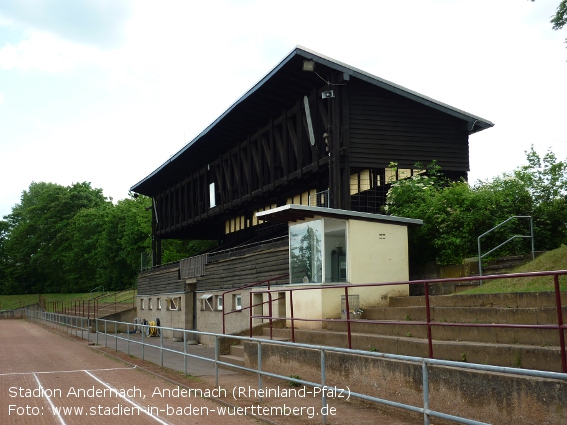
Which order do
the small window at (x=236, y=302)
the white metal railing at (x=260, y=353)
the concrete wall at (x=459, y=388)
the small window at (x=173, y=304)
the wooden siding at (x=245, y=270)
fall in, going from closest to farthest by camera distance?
the white metal railing at (x=260, y=353) < the concrete wall at (x=459, y=388) < the wooden siding at (x=245, y=270) < the small window at (x=236, y=302) < the small window at (x=173, y=304)

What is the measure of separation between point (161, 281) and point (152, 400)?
27.6 meters

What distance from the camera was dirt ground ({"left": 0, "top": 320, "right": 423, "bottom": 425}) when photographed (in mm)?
10391

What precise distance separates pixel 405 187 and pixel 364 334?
8.78 m

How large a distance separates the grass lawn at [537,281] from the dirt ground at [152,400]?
4.15 m

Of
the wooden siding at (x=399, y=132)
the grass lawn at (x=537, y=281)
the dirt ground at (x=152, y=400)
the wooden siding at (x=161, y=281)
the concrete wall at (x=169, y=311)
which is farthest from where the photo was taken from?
the wooden siding at (x=161, y=281)

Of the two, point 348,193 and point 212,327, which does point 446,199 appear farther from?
point 212,327

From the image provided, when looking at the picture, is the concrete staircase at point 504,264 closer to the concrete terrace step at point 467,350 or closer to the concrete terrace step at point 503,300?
the concrete terrace step at point 503,300

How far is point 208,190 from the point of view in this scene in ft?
128

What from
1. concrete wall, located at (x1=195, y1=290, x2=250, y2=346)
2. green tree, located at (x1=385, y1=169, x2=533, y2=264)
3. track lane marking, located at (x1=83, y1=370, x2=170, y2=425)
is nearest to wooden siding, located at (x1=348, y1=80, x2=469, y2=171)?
green tree, located at (x1=385, y1=169, x2=533, y2=264)

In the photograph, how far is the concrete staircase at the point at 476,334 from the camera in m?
9.13

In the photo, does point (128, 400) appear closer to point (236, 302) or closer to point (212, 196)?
point (236, 302)

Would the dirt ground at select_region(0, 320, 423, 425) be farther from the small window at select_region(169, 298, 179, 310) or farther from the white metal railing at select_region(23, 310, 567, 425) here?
the small window at select_region(169, 298, 179, 310)

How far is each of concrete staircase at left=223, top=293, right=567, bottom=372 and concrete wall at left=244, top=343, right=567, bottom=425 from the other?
75cm

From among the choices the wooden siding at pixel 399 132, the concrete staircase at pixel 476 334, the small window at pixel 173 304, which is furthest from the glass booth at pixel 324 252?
the small window at pixel 173 304
